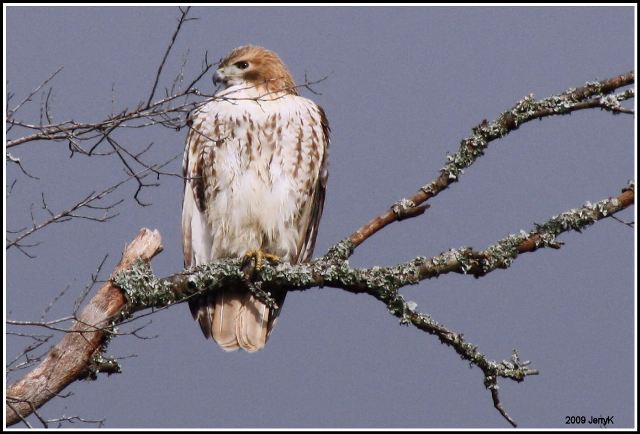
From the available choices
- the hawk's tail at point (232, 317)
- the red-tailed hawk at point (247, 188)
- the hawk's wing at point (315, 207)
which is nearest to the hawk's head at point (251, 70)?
the red-tailed hawk at point (247, 188)

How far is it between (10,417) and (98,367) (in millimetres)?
474

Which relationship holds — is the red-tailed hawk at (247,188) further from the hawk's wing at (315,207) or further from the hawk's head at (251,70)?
the hawk's head at (251,70)

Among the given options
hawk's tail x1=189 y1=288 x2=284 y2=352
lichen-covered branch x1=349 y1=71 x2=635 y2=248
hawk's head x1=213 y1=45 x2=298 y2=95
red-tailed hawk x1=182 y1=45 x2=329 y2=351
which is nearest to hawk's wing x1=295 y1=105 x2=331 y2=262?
red-tailed hawk x1=182 y1=45 x2=329 y2=351

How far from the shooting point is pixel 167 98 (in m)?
4.38

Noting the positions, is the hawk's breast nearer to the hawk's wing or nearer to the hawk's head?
→ the hawk's wing

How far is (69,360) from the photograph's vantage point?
4781mm

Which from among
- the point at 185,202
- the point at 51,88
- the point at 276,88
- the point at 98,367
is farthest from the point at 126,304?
the point at 276,88

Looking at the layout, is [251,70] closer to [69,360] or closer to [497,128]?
[497,128]

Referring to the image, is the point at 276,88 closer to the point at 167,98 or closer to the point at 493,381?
the point at 167,98

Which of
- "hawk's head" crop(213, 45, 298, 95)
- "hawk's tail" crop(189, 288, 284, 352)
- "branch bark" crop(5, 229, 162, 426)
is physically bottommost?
"branch bark" crop(5, 229, 162, 426)

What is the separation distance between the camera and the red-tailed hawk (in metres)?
6.11

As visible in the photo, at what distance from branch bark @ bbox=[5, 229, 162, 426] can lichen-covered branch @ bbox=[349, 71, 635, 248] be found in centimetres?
136

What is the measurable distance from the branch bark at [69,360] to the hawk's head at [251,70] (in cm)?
215

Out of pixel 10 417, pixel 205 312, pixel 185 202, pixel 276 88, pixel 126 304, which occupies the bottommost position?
pixel 10 417
